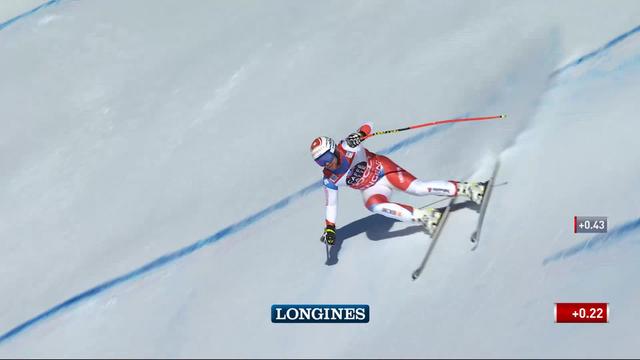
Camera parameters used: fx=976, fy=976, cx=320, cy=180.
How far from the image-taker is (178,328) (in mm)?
8883

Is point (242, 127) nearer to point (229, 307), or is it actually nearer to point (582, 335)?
point (229, 307)

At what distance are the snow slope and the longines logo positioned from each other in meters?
0.10

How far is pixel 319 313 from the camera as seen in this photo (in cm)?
862

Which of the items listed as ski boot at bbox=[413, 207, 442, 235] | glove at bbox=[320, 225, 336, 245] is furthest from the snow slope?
A: glove at bbox=[320, 225, 336, 245]

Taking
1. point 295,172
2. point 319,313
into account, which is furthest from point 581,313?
point 295,172

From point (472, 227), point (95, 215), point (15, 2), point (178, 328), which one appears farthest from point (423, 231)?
point (15, 2)

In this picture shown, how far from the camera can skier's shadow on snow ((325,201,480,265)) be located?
895cm

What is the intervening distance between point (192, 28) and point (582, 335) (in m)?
6.34

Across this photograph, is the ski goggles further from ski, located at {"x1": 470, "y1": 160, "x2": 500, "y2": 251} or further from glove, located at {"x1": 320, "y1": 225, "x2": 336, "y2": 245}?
ski, located at {"x1": 470, "y1": 160, "x2": 500, "y2": 251}

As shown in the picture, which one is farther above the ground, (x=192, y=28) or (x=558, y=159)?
(x=192, y=28)

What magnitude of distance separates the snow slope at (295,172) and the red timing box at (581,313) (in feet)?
0.27

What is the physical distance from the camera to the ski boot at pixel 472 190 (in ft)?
28.7

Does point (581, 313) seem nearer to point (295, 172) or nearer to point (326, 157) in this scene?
point (326, 157)

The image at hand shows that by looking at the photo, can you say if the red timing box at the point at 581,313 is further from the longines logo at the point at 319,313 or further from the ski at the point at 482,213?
the longines logo at the point at 319,313
